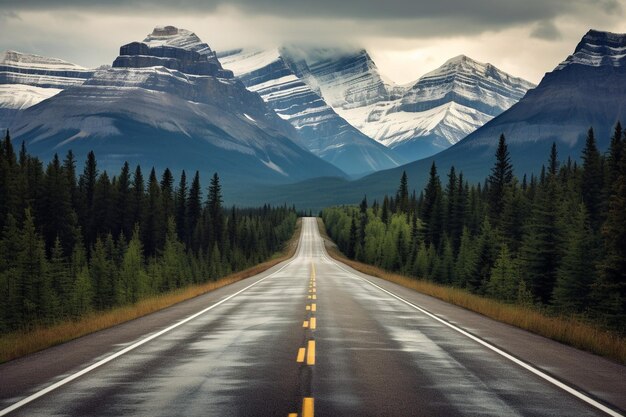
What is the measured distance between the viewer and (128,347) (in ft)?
54.1

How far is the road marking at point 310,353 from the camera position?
14.4 metres

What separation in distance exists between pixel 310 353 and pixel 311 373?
242cm

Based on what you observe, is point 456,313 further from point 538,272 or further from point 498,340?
point 538,272

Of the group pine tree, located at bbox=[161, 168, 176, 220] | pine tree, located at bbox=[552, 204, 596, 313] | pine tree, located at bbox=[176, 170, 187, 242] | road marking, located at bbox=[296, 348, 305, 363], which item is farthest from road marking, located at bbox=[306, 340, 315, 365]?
pine tree, located at bbox=[176, 170, 187, 242]

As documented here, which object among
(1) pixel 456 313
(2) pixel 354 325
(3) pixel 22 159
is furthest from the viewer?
(3) pixel 22 159

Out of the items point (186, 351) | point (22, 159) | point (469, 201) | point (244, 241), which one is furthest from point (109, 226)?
point (186, 351)

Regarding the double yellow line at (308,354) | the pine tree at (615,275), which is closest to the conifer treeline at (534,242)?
the pine tree at (615,275)

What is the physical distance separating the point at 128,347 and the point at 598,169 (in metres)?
95.4

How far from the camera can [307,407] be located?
10305mm

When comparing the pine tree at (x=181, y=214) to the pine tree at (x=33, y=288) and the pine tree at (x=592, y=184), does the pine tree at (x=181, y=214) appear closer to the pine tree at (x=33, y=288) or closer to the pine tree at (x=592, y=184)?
the pine tree at (x=592, y=184)

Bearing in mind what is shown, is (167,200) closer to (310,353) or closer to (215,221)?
(215,221)

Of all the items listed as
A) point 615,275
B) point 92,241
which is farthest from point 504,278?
point 92,241

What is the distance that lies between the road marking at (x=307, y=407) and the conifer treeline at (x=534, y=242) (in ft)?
90.5

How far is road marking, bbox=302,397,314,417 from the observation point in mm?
9891
